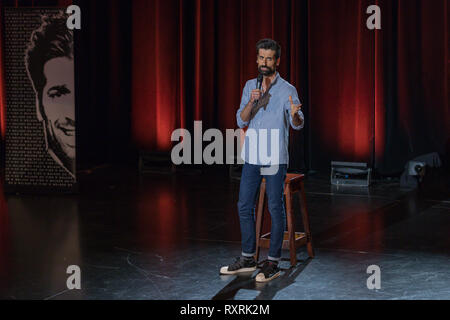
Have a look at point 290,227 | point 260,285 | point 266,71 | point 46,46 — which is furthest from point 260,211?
point 46,46

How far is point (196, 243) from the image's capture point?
4.82 metres

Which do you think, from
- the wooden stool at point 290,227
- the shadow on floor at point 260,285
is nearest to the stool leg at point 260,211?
the wooden stool at point 290,227

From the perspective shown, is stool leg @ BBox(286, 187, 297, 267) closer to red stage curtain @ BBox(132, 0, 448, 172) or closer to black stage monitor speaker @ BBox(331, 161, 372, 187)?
black stage monitor speaker @ BBox(331, 161, 372, 187)

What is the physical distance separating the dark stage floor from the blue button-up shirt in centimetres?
71

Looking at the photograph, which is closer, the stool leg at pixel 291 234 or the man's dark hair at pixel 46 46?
the stool leg at pixel 291 234

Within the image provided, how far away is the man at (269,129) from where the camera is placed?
3.85 metres

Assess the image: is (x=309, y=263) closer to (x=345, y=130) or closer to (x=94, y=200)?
(x=94, y=200)

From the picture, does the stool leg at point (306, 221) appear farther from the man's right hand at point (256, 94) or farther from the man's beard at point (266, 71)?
the man's right hand at point (256, 94)

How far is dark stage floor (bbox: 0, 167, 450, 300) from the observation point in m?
3.82

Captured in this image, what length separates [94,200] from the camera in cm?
636

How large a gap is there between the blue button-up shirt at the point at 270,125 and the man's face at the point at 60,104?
2.88m

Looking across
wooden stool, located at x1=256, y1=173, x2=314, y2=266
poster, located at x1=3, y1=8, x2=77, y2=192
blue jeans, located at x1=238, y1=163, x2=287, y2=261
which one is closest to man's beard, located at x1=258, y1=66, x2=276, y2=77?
blue jeans, located at x1=238, y1=163, x2=287, y2=261
